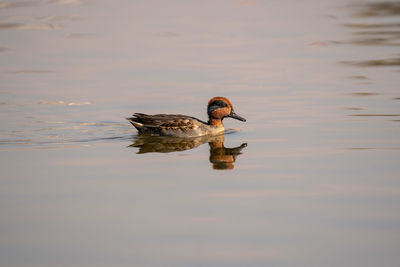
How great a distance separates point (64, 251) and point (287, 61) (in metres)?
12.4

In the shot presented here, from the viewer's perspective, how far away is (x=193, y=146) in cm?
1230

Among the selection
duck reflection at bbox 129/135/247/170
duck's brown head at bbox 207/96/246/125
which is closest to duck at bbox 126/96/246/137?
duck's brown head at bbox 207/96/246/125

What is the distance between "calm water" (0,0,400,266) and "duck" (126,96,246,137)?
8.6 inches

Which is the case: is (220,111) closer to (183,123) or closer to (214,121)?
(214,121)

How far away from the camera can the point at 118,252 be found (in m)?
6.98

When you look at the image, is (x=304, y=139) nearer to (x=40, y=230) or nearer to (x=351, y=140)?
(x=351, y=140)

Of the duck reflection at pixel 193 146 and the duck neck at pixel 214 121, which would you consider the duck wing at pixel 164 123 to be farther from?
the duck neck at pixel 214 121

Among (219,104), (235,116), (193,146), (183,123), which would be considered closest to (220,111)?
(219,104)

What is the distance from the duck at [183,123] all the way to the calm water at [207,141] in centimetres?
22

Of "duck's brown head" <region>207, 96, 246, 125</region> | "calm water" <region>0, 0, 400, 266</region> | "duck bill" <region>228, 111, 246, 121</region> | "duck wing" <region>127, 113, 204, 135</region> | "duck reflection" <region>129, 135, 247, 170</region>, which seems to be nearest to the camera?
"calm water" <region>0, 0, 400, 266</region>

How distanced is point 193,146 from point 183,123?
2.58ft

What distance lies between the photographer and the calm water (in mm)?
7238

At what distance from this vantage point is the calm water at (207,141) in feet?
23.7

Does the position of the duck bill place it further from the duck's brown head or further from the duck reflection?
the duck reflection
